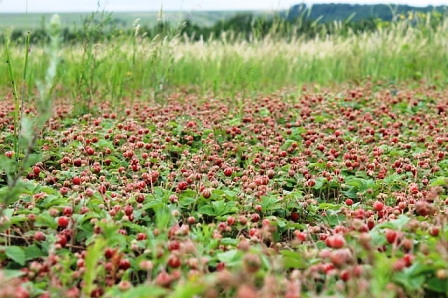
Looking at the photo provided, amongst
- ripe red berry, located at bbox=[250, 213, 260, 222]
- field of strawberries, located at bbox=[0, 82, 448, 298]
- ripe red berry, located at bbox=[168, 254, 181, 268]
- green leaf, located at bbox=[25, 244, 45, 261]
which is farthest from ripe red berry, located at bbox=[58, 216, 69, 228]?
ripe red berry, located at bbox=[250, 213, 260, 222]

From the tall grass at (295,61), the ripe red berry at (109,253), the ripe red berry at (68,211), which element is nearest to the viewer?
the ripe red berry at (109,253)

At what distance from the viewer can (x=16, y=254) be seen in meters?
2.02

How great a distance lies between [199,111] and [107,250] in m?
3.18

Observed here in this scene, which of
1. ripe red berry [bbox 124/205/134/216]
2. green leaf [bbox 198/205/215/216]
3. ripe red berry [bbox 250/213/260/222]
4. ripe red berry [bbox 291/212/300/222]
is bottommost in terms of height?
ripe red berry [bbox 291/212/300/222]

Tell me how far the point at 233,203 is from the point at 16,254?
1020mm

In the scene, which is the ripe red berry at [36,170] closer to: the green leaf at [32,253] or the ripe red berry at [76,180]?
the ripe red berry at [76,180]

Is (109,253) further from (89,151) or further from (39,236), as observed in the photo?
(89,151)

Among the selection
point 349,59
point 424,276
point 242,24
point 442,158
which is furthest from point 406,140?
point 242,24

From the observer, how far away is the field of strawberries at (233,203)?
170cm

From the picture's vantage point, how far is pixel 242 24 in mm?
22219

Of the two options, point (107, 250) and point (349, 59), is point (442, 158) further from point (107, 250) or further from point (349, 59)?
point (349, 59)

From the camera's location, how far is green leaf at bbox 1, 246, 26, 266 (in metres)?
2.00

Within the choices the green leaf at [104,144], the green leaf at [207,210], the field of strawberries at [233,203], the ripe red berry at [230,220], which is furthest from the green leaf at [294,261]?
the green leaf at [104,144]

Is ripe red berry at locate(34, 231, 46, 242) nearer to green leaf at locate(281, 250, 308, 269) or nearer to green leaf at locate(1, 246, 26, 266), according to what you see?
green leaf at locate(1, 246, 26, 266)
